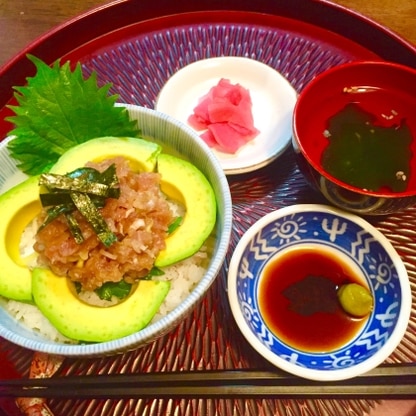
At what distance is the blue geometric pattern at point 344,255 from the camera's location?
50.6 inches

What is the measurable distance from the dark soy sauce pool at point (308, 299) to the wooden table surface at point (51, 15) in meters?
1.21

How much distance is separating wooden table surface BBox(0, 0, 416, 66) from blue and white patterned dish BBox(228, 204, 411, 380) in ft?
3.67

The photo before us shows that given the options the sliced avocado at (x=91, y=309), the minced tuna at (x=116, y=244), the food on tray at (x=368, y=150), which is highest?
the minced tuna at (x=116, y=244)

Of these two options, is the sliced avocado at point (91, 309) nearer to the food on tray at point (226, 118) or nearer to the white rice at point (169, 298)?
the white rice at point (169, 298)

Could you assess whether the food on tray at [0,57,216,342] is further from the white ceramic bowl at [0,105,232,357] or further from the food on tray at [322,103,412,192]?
the food on tray at [322,103,412,192]

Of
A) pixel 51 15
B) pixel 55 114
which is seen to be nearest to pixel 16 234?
pixel 55 114

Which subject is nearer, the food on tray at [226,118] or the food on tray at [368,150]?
the food on tray at [368,150]

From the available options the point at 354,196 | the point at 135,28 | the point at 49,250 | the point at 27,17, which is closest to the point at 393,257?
the point at 354,196

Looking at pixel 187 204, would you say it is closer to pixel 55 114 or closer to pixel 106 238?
pixel 106 238

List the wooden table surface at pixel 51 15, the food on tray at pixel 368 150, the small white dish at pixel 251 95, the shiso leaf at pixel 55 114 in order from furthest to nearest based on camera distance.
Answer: the wooden table surface at pixel 51 15 < the small white dish at pixel 251 95 < the food on tray at pixel 368 150 < the shiso leaf at pixel 55 114

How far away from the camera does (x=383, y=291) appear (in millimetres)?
1381

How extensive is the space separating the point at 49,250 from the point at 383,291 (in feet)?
3.14

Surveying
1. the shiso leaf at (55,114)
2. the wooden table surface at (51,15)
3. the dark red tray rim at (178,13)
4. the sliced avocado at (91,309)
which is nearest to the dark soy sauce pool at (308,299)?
the sliced avocado at (91,309)

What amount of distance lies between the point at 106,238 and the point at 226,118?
0.79m
